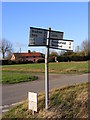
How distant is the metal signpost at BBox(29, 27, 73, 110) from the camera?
6000 millimetres

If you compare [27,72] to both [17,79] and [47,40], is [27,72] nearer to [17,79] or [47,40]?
[17,79]

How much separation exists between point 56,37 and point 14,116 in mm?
2225

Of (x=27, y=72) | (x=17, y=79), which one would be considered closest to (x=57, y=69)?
(x=27, y=72)

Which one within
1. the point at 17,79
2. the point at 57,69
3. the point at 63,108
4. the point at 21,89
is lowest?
the point at 21,89

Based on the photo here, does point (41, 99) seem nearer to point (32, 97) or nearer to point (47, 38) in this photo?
point (32, 97)

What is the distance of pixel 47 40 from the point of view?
6156mm

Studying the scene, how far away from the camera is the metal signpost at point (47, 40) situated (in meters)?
6.00

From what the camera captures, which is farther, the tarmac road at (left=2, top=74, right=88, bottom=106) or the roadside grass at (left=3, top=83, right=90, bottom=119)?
the tarmac road at (left=2, top=74, right=88, bottom=106)

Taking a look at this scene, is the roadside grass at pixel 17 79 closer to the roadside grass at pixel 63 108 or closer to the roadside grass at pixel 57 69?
the roadside grass at pixel 57 69

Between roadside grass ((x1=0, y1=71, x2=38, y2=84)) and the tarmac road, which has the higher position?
roadside grass ((x1=0, y1=71, x2=38, y2=84))

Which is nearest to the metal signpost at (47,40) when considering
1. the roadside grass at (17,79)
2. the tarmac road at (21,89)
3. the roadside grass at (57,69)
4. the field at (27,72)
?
the tarmac road at (21,89)

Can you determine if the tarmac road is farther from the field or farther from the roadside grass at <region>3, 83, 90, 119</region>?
the roadside grass at <region>3, 83, 90, 119</region>

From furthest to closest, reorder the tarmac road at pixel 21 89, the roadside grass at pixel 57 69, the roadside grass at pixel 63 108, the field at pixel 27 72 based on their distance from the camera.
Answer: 1. the roadside grass at pixel 57 69
2. the field at pixel 27 72
3. the tarmac road at pixel 21 89
4. the roadside grass at pixel 63 108

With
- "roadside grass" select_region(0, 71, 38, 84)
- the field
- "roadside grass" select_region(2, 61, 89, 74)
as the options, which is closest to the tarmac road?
"roadside grass" select_region(0, 71, 38, 84)
